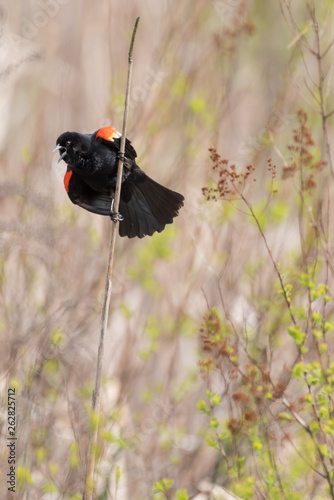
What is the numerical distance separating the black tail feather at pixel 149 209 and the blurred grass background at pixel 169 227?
137 cm

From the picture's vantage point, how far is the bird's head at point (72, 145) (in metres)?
1.97

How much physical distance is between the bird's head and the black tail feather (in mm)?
228

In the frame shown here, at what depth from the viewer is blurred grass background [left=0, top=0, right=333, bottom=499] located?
150 inches

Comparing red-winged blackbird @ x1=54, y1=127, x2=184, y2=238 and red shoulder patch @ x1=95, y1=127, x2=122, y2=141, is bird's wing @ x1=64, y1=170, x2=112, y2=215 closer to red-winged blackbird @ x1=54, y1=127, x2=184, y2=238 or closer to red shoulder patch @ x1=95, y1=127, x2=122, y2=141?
red-winged blackbird @ x1=54, y1=127, x2=184, y2=238

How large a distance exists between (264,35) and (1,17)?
10.2 feet

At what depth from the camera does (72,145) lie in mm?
2012

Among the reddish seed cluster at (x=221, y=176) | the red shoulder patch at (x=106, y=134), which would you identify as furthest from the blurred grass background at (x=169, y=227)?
the reddish seed cluster at (x=221, y=176)

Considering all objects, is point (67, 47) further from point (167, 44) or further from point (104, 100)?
point (167, 44)

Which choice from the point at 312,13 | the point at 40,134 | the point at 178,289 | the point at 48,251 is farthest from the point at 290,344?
the point at 312,13

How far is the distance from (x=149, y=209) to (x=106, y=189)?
16 cm

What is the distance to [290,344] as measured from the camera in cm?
433

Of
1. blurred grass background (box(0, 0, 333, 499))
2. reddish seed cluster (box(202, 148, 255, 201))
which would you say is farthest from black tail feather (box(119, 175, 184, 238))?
blurred grass background (box(0, 0, 333, 499))

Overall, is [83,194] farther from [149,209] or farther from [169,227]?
[169,227]

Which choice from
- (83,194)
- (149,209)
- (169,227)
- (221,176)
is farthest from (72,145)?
(169,227)
